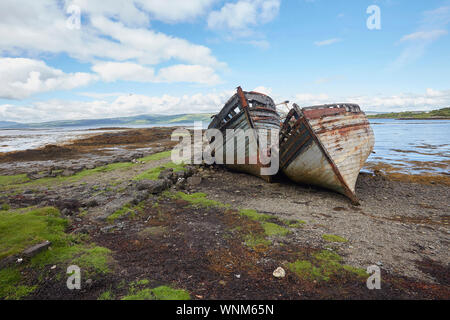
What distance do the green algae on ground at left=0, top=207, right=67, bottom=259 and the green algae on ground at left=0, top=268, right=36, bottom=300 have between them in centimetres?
50

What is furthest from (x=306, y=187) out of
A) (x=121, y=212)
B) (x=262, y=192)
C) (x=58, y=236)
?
(x=58, y=236)

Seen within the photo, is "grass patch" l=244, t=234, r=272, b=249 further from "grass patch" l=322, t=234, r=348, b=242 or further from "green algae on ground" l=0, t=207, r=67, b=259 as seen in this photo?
"green algae on ground" l=0, t=207, r=67, b=259

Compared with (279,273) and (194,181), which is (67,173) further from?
(279,273)

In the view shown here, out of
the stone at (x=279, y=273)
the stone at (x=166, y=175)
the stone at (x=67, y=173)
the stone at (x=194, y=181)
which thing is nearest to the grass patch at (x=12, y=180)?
the stone at (x=67, y=173)

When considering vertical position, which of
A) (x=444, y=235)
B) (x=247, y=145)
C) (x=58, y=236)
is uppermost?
(x=247, y=145)

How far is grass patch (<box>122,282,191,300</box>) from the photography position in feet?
12.2

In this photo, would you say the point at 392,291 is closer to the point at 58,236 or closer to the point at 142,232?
the point at 142,232

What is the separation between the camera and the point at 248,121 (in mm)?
11320

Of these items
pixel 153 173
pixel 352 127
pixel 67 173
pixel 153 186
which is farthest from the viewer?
pixel 67 173

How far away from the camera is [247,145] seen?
37.8 feet

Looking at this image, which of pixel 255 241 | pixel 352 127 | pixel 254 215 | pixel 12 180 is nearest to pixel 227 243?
pixel 255 241

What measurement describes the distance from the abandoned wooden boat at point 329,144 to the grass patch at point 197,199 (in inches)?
153

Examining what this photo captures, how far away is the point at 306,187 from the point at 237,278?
744 cm

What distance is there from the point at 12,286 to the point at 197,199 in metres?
5.78
